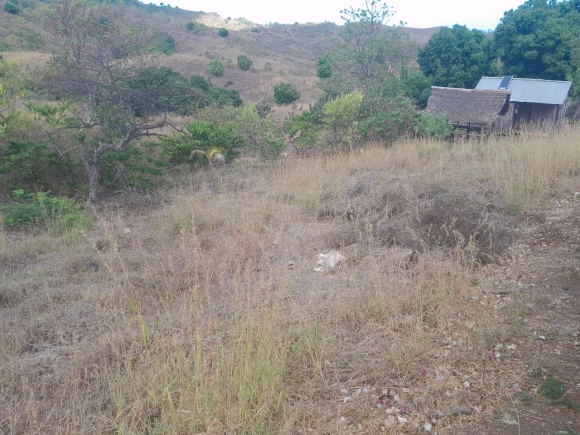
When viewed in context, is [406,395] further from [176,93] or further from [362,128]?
[362,128]

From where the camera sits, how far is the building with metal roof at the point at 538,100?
19297 millimetres

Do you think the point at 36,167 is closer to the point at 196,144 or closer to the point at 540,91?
the point at 196,144

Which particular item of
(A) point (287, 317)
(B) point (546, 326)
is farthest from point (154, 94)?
(B) point (546, 326)

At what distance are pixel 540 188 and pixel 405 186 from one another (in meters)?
1.92

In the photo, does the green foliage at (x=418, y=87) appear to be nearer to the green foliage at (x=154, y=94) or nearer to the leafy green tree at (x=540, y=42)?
the leafy green tree at (x=540, y=42)

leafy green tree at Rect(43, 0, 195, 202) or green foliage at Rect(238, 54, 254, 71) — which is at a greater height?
green foliage at Rect(238, 54, 254, 71)

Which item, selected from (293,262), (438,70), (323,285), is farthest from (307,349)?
A: (438,70)

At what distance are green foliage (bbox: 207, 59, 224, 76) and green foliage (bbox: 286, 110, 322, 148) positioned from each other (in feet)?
65.5

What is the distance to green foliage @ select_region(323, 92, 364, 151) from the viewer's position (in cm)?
1045

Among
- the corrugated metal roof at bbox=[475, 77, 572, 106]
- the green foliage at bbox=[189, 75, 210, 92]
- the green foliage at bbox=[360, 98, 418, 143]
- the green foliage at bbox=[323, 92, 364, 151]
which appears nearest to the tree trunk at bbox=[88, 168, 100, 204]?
the green foliage at bbox=[323, 92, 364, 151]

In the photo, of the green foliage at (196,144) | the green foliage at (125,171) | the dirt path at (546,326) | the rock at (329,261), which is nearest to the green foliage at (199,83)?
the green foliage at (196,144)

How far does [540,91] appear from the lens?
19594mm

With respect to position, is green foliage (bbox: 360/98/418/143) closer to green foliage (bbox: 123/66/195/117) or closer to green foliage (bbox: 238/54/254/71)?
green foliage (bbox: 123/66/195/117)

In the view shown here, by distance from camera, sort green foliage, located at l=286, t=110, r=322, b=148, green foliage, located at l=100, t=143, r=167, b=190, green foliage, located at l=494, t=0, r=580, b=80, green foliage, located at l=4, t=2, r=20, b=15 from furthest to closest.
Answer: green foliage, located at l=4, t=2, r=20, b=15 < green foliage, located at l=494, t=0, r=580, b=80 < green foliage, located at l=286, t=110, r=322, b=148 < green foliage, located at l=100, t=143, r=167, b=190
